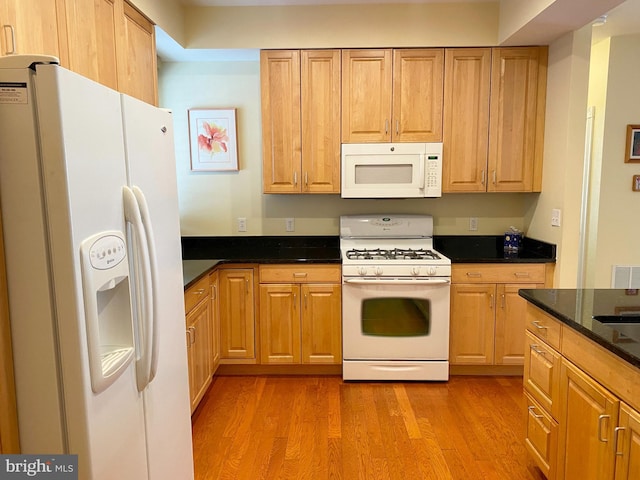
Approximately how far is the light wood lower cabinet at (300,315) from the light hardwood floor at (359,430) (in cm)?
21

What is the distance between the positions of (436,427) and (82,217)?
2274mm

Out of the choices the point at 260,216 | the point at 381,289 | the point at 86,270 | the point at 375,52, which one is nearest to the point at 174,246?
the point at 86,270

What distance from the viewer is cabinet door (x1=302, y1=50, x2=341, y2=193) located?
316 centimetres

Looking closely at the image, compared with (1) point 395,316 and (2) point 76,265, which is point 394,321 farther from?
(2) point 76,265

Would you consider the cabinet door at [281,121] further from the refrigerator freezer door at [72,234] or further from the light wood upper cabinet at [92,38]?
the refrigerator freezer door at [72,234]

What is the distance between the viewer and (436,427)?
256 cm

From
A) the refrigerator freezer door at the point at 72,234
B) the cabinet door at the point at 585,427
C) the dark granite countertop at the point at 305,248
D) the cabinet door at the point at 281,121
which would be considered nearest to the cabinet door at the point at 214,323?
the dark granite countertop at the point at 305,248

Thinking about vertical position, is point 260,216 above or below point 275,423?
above

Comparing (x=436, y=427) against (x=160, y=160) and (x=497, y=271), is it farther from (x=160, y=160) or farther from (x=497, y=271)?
(x=160, y=160)

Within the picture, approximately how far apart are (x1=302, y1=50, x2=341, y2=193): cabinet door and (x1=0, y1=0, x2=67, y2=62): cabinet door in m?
1.78

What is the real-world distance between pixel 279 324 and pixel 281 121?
1.50m

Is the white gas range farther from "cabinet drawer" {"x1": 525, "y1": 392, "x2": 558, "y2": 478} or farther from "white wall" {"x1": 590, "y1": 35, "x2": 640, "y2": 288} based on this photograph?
"white wall" {"x1": 590, "y1": 35, "x2": 640, "y2": 288}

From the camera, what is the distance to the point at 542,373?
190 centimetres

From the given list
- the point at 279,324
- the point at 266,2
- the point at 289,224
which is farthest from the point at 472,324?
the point at 266,2
